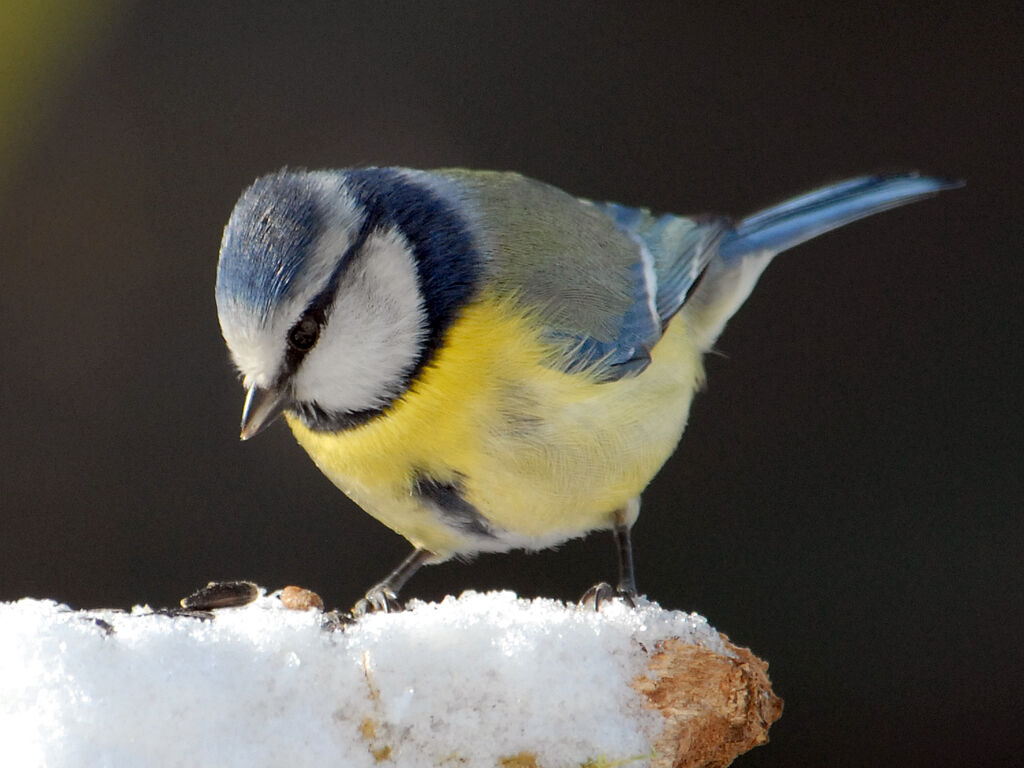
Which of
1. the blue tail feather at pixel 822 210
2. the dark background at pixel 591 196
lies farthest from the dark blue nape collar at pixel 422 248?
the dark background at pixel 591 196

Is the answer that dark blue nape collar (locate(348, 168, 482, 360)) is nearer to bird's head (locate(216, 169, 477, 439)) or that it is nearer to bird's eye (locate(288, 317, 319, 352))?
bird's head (locate(216, 169, 477, 439))

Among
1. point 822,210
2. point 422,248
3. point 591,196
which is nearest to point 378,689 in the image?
point 422,248

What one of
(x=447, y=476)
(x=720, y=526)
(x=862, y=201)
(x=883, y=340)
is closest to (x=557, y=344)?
(x=447, y=476)

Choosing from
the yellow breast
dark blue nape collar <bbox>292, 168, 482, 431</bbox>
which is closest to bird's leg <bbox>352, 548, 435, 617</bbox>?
the yellow breast

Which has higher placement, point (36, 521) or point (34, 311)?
point (34, 311)

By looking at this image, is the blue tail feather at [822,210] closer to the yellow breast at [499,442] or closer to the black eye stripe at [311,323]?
the yellow breast at [499,442]

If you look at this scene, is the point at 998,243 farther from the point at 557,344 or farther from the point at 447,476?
the point at 447,476

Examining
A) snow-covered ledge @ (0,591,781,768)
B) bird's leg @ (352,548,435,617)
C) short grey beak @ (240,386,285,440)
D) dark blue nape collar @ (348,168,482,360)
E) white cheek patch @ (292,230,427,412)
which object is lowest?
bird's leg @ (352,548,435,617)

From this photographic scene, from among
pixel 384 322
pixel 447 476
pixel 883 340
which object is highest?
pixel 384 322
